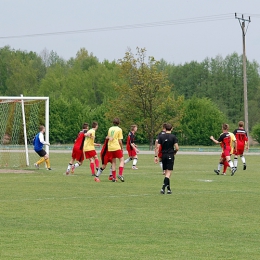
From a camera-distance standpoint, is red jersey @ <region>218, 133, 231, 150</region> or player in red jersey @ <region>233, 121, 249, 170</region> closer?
red jersey @ <region>218, 133, 231, 150</region>

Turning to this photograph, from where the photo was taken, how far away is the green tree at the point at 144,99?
65.4 meters

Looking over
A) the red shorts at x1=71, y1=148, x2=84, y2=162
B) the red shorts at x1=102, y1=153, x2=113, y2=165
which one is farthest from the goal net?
the red shorts at x1=102, y1=153, x2=113, y2=165

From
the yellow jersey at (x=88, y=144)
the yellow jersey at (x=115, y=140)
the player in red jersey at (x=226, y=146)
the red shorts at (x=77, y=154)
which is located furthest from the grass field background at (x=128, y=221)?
the player in red jersey at (x=226, y=146)

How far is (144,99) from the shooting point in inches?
2598

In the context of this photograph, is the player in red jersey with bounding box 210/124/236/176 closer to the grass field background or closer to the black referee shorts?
the grass field background

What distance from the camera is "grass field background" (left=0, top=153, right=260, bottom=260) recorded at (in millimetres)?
9422

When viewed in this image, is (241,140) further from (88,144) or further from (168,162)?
(168,162)

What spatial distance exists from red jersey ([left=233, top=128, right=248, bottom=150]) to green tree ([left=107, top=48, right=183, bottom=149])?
3510 centimetres

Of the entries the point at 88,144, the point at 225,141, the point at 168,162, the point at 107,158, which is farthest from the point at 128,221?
the point at 225,141

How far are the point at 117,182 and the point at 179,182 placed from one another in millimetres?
1854

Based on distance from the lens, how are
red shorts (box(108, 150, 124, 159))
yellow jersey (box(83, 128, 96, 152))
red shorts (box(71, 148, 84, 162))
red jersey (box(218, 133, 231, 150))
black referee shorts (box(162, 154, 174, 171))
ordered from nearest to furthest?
black referee shorts (box(162, 154, 174, 171)) < red shorts (box(108, 150, 124, 159)) < yellow jersey (box(83, 128, 96, 152)) < red shorts (box(71, 148, 84, 162)) < red jersey (box(218, 133, 231, 150))

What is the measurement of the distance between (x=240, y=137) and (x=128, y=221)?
59.3 ft

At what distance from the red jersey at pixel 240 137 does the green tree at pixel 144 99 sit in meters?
35.1

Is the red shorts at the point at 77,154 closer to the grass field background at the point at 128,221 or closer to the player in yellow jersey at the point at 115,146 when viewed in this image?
the player in yellow jersey at the point at 115,146
